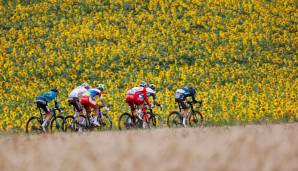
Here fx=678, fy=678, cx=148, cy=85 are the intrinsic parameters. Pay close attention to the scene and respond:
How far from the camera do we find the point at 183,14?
60031mm

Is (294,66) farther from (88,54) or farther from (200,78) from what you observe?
(88,54)

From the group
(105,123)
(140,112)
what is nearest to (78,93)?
(105,123)

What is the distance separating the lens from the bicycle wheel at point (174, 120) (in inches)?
1037

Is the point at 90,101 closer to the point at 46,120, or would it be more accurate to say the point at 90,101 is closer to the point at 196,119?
the point at 46,120

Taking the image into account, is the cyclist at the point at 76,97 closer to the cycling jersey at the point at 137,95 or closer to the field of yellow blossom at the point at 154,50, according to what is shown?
the cycling jersey at the point at 137,95

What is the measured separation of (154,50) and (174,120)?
86.7ft

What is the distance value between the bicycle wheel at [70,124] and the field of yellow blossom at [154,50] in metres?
8.24

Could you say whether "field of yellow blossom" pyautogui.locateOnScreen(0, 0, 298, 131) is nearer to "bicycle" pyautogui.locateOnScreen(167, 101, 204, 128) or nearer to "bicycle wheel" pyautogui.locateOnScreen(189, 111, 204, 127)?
"bicycle wheel" pyautogui.locateOnScreen(189, 111, 204, 127)

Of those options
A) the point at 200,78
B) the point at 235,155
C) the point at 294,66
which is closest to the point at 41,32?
the point at 200,78

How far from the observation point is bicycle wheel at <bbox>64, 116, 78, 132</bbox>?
24.2m

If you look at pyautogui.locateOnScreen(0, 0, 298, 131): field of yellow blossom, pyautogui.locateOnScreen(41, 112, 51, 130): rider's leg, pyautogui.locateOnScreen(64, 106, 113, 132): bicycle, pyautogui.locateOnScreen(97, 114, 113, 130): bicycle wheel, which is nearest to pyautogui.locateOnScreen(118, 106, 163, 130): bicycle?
pyautogui.locateOnScreen(97, 114, 113, 130): bicycle wheel

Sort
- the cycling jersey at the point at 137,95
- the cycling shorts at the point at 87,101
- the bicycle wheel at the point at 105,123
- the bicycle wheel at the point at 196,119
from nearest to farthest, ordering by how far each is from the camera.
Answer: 1. the cycling shorts at the point at 87,101
2. the bicycle wheel at the point at 105,123
3. the cycling jersey at the point at 137,95
4. the bicycle wheel at the point at 196,119

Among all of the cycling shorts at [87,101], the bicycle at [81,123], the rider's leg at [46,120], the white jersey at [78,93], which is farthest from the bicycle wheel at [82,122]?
the rider's leg at [46,120]

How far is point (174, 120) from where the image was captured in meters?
26.6
